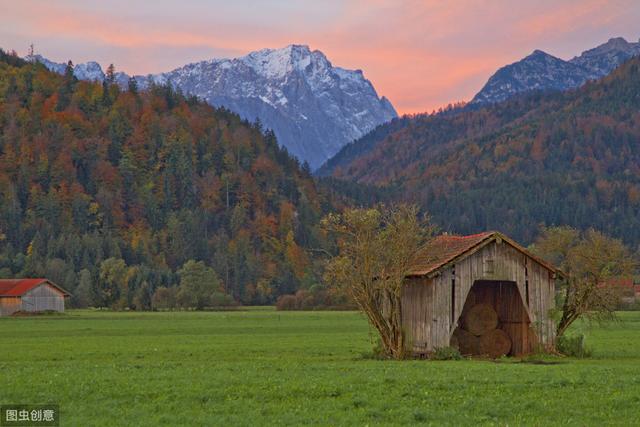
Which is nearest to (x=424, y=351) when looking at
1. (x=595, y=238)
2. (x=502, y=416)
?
(x=595, y=238)

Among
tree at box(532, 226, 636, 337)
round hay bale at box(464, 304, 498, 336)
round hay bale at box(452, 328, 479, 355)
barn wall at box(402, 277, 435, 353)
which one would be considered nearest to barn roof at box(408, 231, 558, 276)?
barn wall at box(402, 277, 435, 353)

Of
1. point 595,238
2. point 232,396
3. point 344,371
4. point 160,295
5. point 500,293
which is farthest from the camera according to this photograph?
point 160,295

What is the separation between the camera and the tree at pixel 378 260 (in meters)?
45.2

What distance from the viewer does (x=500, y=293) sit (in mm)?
51688

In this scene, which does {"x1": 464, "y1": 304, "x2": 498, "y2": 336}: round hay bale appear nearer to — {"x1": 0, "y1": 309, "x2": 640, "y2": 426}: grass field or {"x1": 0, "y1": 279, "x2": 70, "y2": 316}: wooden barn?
{"x1": 0, "y1": 309, "x2": 640, "y2": 426}: grass field

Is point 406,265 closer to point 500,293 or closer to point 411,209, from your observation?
point 411,209

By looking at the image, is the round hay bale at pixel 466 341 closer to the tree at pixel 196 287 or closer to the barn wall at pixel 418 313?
the barn wall at pixel 418 313

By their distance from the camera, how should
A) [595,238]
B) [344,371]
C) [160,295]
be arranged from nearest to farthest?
[344,371] → [595,238] → [160,295]

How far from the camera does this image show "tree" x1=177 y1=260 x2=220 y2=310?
15538 cm

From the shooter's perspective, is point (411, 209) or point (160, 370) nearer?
point (160, 370)

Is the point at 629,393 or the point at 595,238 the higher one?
the point at 595,238

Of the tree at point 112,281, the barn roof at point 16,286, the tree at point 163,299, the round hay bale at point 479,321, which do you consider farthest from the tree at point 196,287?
the round hay bale at point 479,321

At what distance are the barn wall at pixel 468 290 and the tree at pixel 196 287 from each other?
363 feet

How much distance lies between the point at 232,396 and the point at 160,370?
847 centimetres
